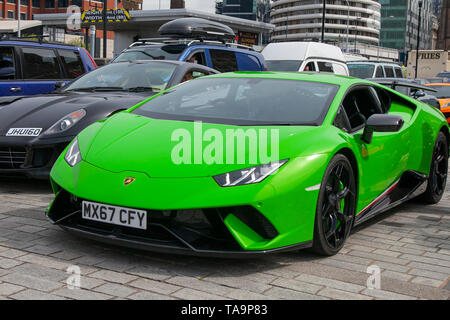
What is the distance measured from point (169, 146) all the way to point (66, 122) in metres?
2.29

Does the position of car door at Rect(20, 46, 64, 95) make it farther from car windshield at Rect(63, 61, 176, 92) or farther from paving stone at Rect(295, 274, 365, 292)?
paving stone at Rect(295, 274, 365, 292)

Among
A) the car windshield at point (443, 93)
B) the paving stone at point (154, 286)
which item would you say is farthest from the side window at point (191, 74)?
the car windshield at point (443, 93)

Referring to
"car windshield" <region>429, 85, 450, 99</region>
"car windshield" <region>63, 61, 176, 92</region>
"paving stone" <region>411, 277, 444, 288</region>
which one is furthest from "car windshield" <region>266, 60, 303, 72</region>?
"paving stone" <region>411, 277, 444, 288</region>

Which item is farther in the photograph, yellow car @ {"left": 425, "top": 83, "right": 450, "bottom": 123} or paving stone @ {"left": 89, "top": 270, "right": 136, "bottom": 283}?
yellow car @ {"left": 425, "top": 83, "right": 450, "bottom": 123}

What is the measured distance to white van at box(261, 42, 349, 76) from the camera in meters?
15.6

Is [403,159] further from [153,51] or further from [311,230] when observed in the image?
[153,51]

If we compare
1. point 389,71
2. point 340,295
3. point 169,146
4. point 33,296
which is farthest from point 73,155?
point 389,71

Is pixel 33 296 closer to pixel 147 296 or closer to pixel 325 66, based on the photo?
pixel 147 296

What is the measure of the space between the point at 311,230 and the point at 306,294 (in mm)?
566

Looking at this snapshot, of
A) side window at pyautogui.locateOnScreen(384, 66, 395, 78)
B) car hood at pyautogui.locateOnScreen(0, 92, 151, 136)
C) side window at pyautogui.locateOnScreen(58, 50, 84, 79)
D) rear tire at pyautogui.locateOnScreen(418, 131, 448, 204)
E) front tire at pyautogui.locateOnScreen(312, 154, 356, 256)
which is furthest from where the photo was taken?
side window at pyautogui.locateOnScreen(384, 66, 395, 78)

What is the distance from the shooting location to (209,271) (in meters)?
3.62

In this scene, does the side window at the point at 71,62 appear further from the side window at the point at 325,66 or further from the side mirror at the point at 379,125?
the side window at the point at 325,66

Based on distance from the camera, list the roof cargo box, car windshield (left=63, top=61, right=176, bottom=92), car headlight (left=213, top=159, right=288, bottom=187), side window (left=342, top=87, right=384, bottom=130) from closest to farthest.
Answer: car headlight (left=213, top=159, right=288, bottom=187), side window (left=342, top=87, right=384, bottom=130), car windshield (left=63, top=61, right=176, bottom=92), the roof cargo box

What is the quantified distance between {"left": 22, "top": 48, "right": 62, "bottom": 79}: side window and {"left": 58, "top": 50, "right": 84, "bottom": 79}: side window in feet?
0.50
